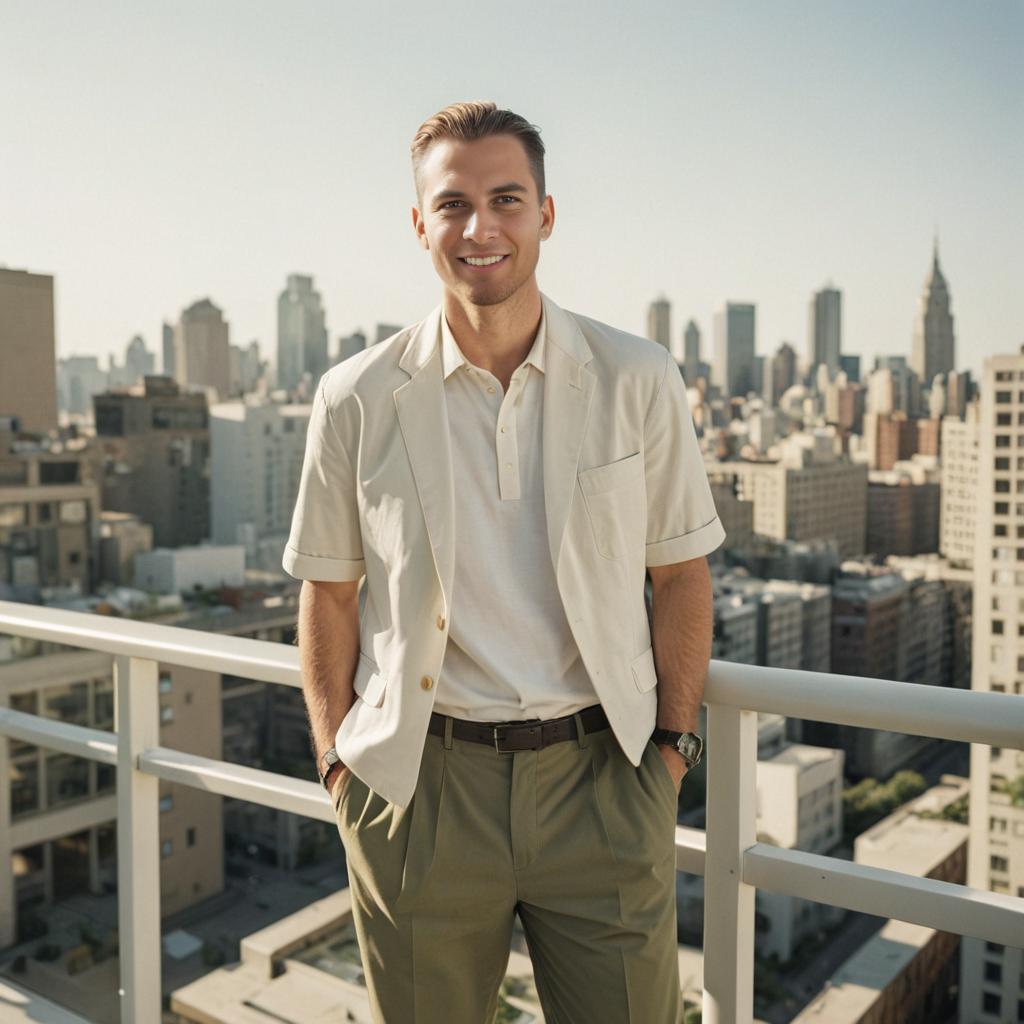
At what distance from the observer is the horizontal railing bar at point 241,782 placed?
1.45 m

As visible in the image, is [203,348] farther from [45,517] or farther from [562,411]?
[562,411]

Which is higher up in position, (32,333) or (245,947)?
(32,333)

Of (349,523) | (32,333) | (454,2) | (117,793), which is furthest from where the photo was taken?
(454,2)

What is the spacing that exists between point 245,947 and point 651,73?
36970 millimetres

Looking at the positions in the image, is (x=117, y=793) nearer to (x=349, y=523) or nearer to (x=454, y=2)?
(x=349, y=523)

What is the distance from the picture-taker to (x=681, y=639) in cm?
118

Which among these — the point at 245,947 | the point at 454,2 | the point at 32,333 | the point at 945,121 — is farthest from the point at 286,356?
the point at 245,947

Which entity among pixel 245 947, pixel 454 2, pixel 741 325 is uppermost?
pixel 454 2

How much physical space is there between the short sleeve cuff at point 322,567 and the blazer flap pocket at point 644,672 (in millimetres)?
341

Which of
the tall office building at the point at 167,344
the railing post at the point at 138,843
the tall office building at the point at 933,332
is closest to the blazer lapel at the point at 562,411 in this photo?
the railing post at the point at 138,843

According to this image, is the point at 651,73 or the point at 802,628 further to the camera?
the point at 651,73

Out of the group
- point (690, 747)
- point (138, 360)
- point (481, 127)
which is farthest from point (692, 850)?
point (138, 360)

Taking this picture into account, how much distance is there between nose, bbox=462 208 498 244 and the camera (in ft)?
3.67

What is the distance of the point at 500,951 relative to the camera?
1.17 metres
